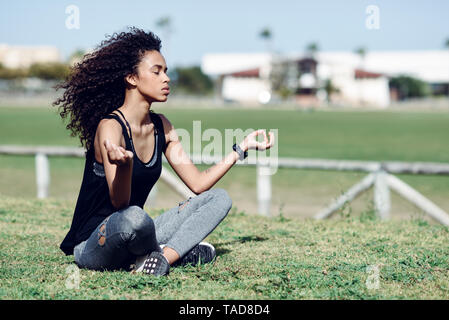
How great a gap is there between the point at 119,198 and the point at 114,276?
0.55 metres

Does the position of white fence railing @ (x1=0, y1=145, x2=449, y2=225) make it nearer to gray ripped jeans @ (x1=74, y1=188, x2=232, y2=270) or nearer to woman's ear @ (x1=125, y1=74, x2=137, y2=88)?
gray ripped jeans @ (x1=74, y1=188, x2=232, y2=270)

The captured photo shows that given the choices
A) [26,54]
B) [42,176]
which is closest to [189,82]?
[26,54]

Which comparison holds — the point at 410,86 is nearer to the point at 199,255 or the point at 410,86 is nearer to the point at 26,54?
the point at 199,255

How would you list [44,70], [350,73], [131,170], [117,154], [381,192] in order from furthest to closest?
[44,70], [350,73], [381,192], [131,170], [117,154]

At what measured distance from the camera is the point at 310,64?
101438mm

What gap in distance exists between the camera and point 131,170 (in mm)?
3828

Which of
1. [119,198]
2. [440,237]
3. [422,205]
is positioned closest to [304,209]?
[422,205]

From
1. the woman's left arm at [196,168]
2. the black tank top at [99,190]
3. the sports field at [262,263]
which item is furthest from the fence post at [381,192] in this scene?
the black tank top at [99,190]

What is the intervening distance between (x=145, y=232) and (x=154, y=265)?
11.0 inches

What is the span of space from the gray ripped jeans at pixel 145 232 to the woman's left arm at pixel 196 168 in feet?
0.34

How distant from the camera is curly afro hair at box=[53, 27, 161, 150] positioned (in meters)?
4.46

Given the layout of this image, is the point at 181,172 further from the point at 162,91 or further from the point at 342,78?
the point at 342,78

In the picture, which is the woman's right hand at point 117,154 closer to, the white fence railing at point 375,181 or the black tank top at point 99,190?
the black tank top at point 99,190

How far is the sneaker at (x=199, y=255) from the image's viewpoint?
4512mm
